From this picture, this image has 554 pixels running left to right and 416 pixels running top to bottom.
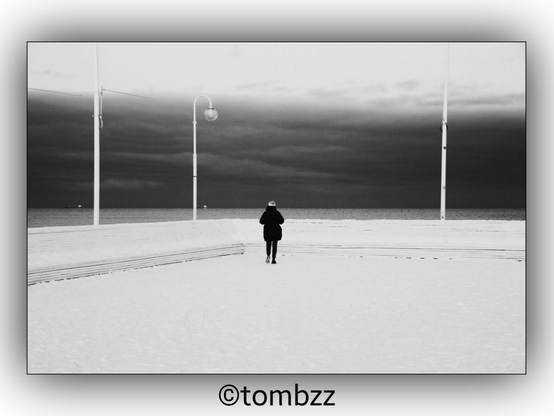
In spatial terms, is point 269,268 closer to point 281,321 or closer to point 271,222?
point 271,222

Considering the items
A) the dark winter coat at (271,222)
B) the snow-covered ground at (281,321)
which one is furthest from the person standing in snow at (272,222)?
the snow-covered ground at (281,321)

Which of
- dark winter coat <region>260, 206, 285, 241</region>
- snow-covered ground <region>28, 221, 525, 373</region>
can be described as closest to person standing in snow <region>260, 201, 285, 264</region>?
dark winter coat <region>260, 206, 285, 241</region>

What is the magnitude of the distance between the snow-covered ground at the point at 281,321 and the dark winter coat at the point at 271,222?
3.89 feet

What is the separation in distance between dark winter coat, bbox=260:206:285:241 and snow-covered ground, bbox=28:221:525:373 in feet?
3.89

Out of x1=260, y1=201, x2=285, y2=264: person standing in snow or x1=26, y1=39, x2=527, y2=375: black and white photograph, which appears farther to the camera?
x1=260, y1=201, x2=285, y2=264: person standing in snow

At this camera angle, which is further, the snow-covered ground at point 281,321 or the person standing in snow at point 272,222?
the person standing in snow at point 272,222

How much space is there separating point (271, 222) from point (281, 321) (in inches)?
274

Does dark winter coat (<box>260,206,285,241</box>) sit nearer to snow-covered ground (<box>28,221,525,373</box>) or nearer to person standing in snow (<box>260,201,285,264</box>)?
person standing in snow (<box>260,201,285,264</box>)

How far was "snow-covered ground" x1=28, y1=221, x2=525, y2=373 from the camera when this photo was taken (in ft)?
23.6

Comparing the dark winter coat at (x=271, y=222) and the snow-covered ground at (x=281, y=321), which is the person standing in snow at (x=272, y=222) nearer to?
the dark winter coat at (x=271, y=222)

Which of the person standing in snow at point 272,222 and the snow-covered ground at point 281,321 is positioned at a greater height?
the person standing in snow at point 272,222

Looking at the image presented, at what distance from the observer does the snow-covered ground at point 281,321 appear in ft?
23.6

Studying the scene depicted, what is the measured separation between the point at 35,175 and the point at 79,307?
7.69 feet

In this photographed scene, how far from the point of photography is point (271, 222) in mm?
15898
